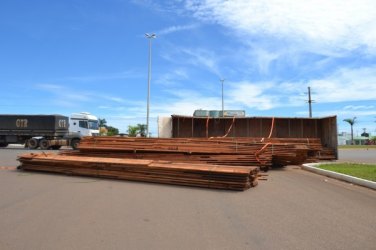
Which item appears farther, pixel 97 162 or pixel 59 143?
pixel 59 143

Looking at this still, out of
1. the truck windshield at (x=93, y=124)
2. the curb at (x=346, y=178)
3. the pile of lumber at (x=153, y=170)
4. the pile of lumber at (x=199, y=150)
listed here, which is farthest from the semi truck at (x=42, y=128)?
the curb at (x=346, y=178)

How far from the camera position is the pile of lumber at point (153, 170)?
1051cm

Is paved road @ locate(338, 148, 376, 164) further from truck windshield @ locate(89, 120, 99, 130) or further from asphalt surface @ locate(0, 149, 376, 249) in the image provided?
truck windshield @ locate(89, 120, 99, 130)

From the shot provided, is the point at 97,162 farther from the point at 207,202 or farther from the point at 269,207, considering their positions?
the point at 269,207

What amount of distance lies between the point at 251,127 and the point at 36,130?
75.1 ft

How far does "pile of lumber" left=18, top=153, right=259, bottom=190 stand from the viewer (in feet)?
34.5

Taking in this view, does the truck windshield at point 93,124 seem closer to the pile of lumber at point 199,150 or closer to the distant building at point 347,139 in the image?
the pile of lumber at point 199,150

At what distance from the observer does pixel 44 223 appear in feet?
20.9

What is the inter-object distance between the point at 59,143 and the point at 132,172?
24.7m

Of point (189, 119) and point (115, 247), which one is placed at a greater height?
point (189, 119)

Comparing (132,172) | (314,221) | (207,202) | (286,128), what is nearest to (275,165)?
(286,128)

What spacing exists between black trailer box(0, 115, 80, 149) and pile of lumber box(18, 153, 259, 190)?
21.0 m

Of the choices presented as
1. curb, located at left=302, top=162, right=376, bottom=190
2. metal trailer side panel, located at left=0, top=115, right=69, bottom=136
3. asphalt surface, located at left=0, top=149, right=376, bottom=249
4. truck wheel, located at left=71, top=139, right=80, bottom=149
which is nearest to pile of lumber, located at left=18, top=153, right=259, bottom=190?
asphalt surface, located at left=0, top=149, right=376, bottom=249

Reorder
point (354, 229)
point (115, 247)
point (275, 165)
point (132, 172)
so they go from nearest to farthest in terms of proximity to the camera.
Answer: point (115, 247), point (354, 229), point (132, 172), point (275, 165)
